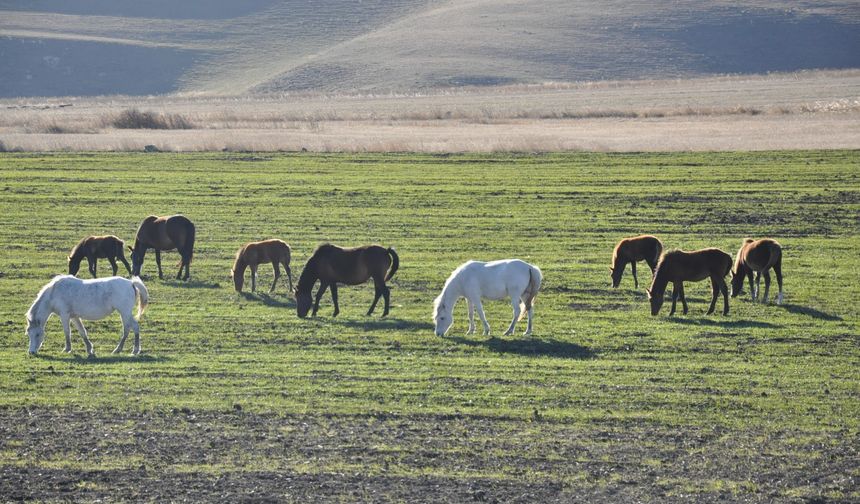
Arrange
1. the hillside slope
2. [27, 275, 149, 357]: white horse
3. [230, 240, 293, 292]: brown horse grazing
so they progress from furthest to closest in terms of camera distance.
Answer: the hillside slope
[230, 240, 293, 292]: brown horse grazing
[27, 275, 149, 357]: white horse

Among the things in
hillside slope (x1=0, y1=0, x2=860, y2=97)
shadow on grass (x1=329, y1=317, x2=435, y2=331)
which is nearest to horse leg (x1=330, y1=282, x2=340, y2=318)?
shadow on grass (x1=329, y1=317, x2=435, y2=331)

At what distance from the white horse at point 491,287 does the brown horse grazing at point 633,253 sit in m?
4.89

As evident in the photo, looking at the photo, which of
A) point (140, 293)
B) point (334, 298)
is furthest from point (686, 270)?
point (140, 293)

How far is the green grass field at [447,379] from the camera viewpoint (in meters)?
12.2

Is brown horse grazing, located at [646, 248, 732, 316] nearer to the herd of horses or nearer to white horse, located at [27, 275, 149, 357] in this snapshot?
the herd of horses

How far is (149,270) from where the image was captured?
2614 centimetres

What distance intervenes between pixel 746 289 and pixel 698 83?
3670 inches

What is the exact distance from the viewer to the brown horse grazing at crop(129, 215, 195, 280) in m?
24.8

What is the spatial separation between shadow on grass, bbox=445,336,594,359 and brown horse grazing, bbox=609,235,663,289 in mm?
5510

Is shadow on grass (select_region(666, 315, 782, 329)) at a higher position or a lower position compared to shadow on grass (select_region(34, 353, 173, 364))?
higher

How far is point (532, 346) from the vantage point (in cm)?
1809

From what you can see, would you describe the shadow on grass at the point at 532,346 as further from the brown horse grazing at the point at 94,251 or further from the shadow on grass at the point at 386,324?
the brown horse grazing at the point at 94,251

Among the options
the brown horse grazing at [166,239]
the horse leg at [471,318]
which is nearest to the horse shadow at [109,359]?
the horse leg at [471,318]

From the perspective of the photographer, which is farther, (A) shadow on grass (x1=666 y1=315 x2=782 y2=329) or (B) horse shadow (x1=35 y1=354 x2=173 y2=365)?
(A) shadow on grass (x1=666 y1=315 x2=782 y2=329)
